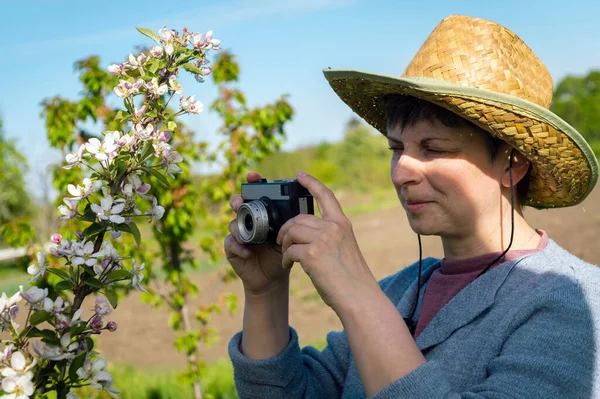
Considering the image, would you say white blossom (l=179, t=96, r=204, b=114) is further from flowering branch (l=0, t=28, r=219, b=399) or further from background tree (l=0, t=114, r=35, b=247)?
background tree (l=0, t=114, r=35, b=247)

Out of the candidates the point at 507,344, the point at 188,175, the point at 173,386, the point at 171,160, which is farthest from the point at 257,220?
the point at 173,386

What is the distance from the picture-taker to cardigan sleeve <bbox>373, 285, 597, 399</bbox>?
1.25 metres

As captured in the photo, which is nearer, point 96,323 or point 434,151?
point 96,323

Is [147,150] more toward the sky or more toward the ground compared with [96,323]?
more toward the sky

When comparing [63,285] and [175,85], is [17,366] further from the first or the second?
[175,85]

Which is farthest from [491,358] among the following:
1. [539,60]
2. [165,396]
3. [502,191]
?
[165,396]

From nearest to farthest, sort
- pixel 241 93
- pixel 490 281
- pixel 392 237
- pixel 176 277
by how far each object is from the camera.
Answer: pixel 490 281
pixel 176 277
pixel 241 93
pixel 392 237

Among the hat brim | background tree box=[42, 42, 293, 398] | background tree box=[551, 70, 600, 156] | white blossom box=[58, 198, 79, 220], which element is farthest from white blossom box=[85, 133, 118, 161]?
background tree box=[551, 70, 600, 156]

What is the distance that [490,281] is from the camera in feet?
5.27

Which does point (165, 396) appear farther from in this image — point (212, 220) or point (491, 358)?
point (491, 358)

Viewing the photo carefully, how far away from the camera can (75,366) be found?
1.19 m

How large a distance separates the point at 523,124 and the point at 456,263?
44cm

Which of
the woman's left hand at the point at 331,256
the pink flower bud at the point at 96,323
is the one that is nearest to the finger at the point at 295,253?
the woman's left hand at the point at 331,256

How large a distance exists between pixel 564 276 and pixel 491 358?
28 cm
